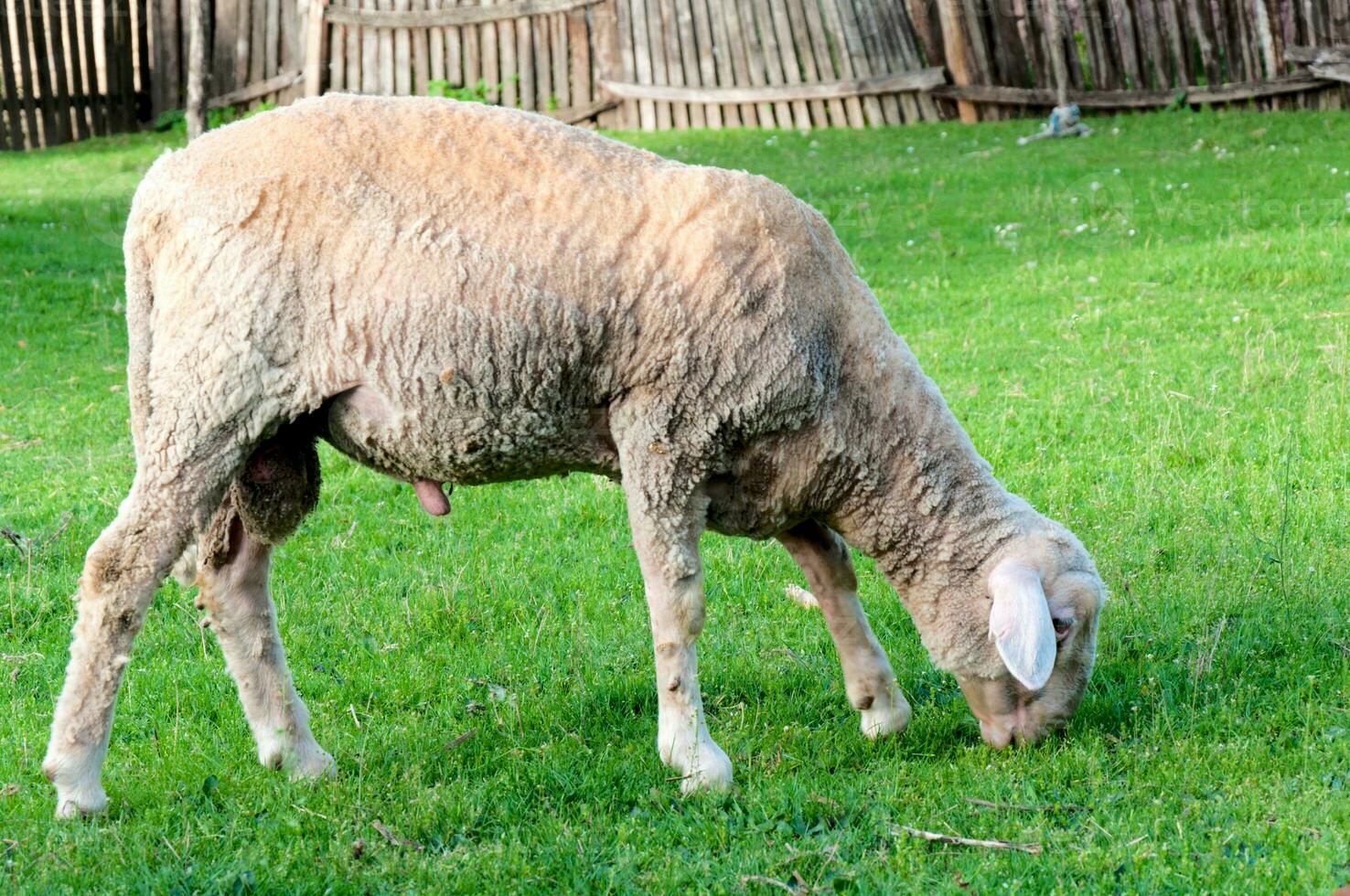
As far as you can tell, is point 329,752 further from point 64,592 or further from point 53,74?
point 53,74

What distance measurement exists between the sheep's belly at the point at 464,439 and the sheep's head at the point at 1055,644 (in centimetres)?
131

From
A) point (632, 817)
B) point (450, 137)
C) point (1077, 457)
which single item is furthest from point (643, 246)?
point (1077, 457)

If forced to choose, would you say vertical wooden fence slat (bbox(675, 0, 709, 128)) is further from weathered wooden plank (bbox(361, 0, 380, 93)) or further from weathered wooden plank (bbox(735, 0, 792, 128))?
weathered wooden plank (bbox(361, 0, 380, 93))

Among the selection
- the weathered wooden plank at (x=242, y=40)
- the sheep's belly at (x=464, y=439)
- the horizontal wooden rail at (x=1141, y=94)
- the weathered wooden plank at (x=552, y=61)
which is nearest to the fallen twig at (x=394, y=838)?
the sheep's belly at (x=464, y=439)

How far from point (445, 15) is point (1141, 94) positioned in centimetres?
830

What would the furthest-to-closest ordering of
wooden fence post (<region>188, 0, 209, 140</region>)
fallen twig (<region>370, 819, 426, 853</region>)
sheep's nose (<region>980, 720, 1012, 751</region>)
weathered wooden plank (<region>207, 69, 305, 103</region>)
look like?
1. weathered wooden plank (<region>207, 69, 305, 103</region>)
2. wooden fence post (<region>188, 0, 209, 140</region>)
3. sheep's nose (<region>980, 720, 1012, 751</region>)
4. fallen twig (<region>370, 819, 426, 853</region>)

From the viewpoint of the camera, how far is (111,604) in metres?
4.32

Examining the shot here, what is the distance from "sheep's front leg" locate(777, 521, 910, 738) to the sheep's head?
0.89 ft

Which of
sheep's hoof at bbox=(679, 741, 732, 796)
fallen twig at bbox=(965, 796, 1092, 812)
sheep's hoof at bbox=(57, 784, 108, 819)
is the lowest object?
fallen twig at bbox=(965, 796, 1092, 812)

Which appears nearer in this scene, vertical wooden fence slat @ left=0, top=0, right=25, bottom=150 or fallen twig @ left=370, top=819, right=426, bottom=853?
fallen twig @ left=370, top=819, right=426, bottom=853

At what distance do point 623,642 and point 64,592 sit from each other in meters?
2.39

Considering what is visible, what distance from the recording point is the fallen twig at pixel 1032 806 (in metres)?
4.25

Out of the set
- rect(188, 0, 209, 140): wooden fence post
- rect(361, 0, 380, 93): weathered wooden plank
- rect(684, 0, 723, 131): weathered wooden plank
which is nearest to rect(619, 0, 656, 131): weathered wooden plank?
rect(684, 0, 723, 131): weathered wooden plank

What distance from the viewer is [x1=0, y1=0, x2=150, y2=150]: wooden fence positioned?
18922 millimetres
